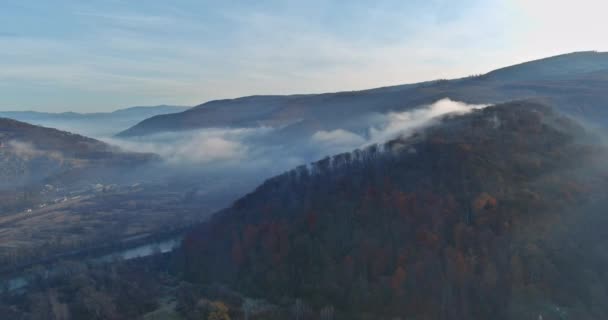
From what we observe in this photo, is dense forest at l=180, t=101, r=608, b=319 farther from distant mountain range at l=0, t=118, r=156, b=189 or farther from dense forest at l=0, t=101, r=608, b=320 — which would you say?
distant mountain range at l=0, t=118, r=156, b=189

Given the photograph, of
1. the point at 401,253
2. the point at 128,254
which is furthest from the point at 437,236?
the point at 128,254

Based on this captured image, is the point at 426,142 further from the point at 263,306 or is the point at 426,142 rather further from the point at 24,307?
the point at 24,307

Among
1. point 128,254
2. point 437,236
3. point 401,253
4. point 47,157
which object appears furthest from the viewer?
point 47,157

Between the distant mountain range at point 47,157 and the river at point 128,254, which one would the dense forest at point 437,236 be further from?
the distant mountain range at point 47,157

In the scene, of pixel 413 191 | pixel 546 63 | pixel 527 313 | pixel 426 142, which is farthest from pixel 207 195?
pixel 546 63

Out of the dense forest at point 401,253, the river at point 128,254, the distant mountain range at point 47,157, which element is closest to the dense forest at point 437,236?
the dense forest at point 401,253

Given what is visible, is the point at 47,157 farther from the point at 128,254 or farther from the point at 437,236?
the point at 437,236

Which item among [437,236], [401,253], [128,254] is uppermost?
[437,236]

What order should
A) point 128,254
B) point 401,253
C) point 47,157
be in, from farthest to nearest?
point 47,157 < point 128,254 < point 401,253
